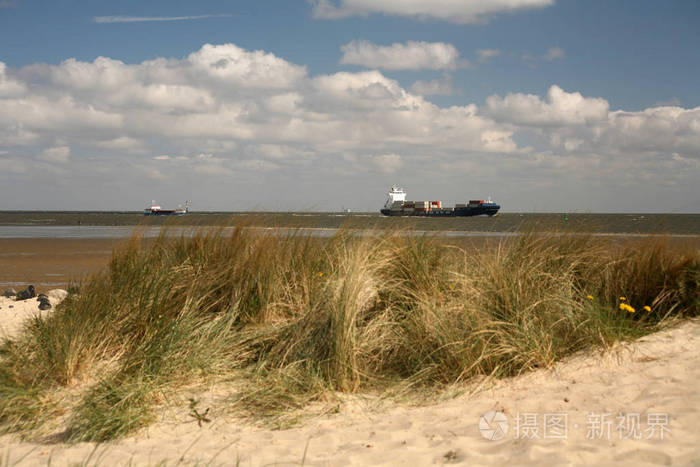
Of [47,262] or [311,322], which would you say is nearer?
[311,322]

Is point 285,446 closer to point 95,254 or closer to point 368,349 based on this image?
point 368,349

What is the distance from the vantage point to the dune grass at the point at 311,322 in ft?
12.5

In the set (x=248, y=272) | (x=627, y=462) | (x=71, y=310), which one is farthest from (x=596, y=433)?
(x=71, y=310)

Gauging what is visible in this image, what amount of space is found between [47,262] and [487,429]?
14.1 metres

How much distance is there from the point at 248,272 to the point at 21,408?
224cm

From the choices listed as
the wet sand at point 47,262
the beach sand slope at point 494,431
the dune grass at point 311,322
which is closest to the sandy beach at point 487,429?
the beach sand slope at point 494,431

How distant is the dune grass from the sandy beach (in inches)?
7.8

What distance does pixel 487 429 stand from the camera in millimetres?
3223

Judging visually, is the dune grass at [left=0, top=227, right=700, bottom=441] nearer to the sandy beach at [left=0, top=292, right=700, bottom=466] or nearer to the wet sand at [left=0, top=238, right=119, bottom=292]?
the sandy beach at [left=0, top=292, right=700, bottom=466]

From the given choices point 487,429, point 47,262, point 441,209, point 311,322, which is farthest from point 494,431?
point 441,209

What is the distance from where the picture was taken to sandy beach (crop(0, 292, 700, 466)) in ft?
9.51

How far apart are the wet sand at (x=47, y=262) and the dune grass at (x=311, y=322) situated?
11.0ft

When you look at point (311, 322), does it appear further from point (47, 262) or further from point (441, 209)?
point (441, 209)

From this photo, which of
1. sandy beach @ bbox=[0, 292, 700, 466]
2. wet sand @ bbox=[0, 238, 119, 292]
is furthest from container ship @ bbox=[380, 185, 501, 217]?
sandy beach @ bbox=[0, 292, 700, 466]
